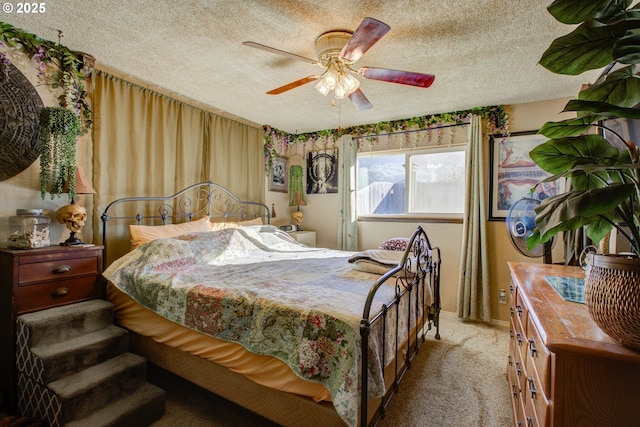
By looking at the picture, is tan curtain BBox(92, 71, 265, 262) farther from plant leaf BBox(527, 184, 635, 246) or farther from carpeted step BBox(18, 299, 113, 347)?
plant leaf BBox(527, 184, 635, 246)

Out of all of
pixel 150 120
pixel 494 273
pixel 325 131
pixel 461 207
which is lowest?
pixel 494 273

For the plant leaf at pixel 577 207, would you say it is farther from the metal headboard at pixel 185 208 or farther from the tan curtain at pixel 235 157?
the tan curtain at pixel 235 157

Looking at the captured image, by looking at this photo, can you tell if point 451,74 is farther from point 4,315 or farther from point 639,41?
point 4,315

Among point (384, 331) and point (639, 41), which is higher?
point (639, 41)

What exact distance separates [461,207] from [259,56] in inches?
115

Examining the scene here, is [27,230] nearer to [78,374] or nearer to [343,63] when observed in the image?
[78,374]

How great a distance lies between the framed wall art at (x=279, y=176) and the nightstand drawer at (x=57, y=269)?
2604 mm

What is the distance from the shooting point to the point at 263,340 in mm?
1527

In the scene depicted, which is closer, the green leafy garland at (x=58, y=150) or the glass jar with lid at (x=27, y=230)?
the glass jar with lid at (x=27, y=230)

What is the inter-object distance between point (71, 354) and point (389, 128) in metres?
3.92

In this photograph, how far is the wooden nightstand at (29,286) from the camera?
5.97 ft

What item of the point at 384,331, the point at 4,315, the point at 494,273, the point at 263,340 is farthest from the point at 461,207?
the point at 4,315

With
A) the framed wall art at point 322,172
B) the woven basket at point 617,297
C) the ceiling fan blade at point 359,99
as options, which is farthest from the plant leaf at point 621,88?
the framed wall art at point 322,172

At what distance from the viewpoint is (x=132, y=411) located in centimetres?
168
